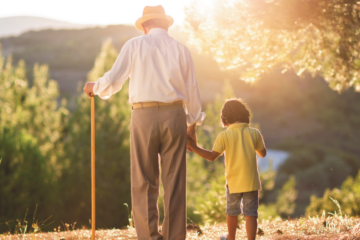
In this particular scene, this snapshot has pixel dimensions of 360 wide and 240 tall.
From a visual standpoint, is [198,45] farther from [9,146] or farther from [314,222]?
[9,146]

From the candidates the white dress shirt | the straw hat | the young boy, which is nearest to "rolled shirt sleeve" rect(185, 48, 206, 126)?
the white dress shirt

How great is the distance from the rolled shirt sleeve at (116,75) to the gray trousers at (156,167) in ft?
0.69

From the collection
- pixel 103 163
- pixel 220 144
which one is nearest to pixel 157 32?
pixel 220 144

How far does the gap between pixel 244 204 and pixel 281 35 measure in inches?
108

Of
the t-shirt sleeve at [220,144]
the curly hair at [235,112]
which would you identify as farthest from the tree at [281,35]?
the t-shirt sleeve at [220,144]

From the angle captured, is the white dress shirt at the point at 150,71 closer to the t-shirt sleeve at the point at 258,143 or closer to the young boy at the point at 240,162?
the young boy at the point at 240,162

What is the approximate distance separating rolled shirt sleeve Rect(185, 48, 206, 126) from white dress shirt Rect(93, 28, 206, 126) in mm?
45

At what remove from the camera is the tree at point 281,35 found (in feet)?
13.5

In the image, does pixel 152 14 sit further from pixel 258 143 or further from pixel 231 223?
pixel 231 223

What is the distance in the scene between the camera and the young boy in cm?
260

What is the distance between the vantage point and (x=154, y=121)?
7.76 ft

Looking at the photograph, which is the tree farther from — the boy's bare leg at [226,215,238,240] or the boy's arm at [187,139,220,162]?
the boy's bare leg at [226,215,238,240]

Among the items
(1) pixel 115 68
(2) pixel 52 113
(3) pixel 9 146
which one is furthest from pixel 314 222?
(2) pixel 52 113

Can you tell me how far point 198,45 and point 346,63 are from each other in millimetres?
1798
